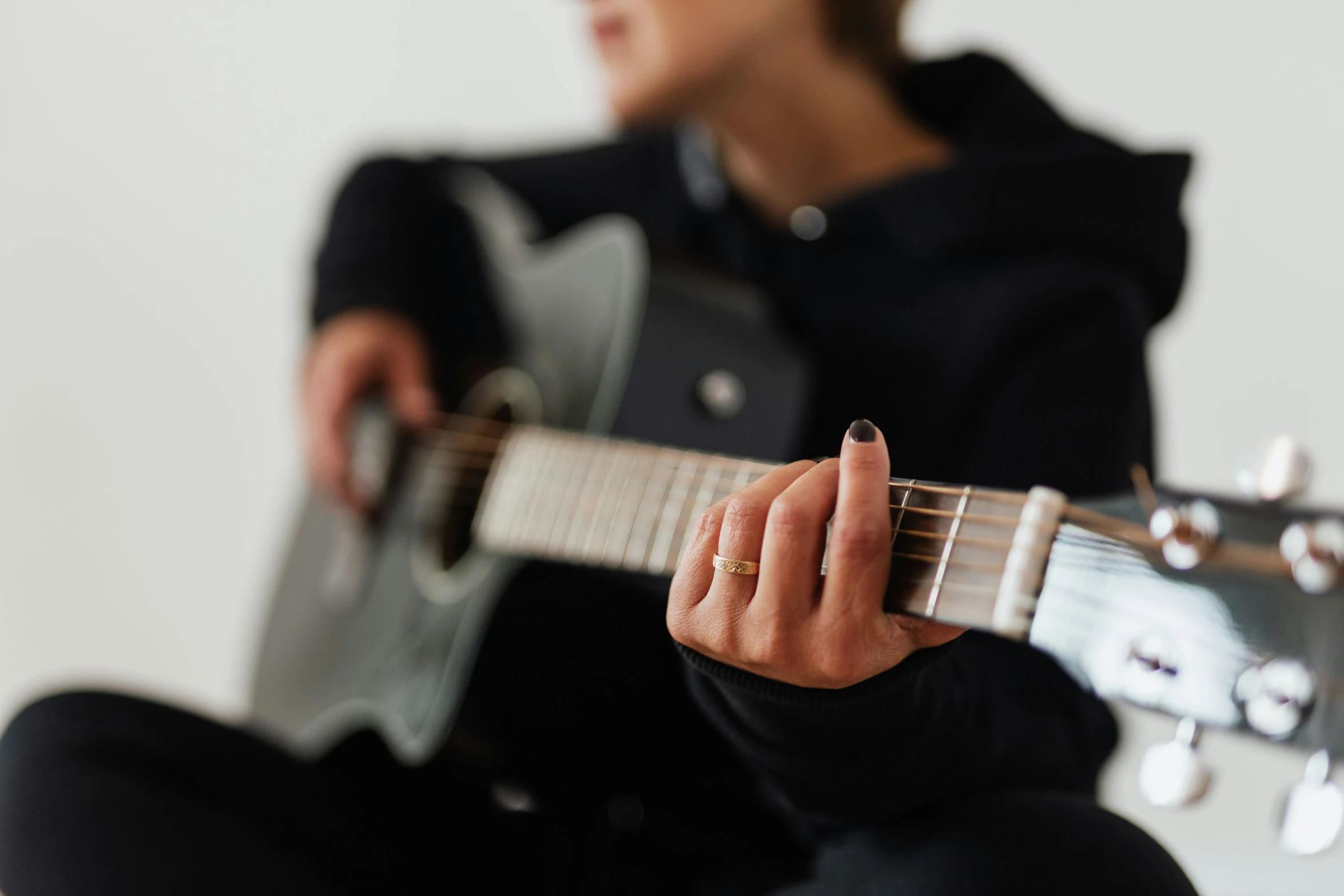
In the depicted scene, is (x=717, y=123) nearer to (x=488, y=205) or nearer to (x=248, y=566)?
(x=488, y=205)

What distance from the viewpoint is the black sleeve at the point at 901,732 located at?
16.1 inches

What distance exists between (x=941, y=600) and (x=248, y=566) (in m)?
1.37

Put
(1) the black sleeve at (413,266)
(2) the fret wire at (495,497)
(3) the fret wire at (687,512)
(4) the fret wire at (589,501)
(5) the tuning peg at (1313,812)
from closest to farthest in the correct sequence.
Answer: (5) the tuning peg at (1313,812)
(3) the fret wire at (687,512)
(4) the fret wire at (589,501)
(2) the fret wire at (495,497)
(1) the black sleeve at (413,266)

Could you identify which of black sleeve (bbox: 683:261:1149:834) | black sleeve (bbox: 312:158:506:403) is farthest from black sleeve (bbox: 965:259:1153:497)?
black sleeve (bbox: 312:158:506:403)

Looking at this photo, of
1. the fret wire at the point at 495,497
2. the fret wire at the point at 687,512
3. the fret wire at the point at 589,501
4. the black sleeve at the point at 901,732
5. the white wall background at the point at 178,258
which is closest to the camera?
the black sleeve at the point at 901,732

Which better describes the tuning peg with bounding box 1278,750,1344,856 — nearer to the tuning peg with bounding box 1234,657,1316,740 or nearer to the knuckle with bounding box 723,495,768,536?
the tuning peg with bounding box 1234,657,1316,740

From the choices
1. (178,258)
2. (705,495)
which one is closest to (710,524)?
(705,495)

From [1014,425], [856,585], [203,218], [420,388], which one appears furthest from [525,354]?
[203,218]

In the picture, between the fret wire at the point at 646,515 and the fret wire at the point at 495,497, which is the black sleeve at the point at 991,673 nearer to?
the fret wire at the point at 646,515

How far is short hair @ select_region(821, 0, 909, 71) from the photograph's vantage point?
3.12 ft

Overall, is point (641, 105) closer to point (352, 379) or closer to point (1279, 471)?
point (352, 379)

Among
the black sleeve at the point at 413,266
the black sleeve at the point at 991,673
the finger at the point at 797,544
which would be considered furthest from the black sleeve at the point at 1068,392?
the black sleeve at the point at 413,266

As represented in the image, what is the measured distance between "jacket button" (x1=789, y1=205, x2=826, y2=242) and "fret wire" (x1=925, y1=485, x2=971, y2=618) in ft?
1.80

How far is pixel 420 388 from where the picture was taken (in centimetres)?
93
